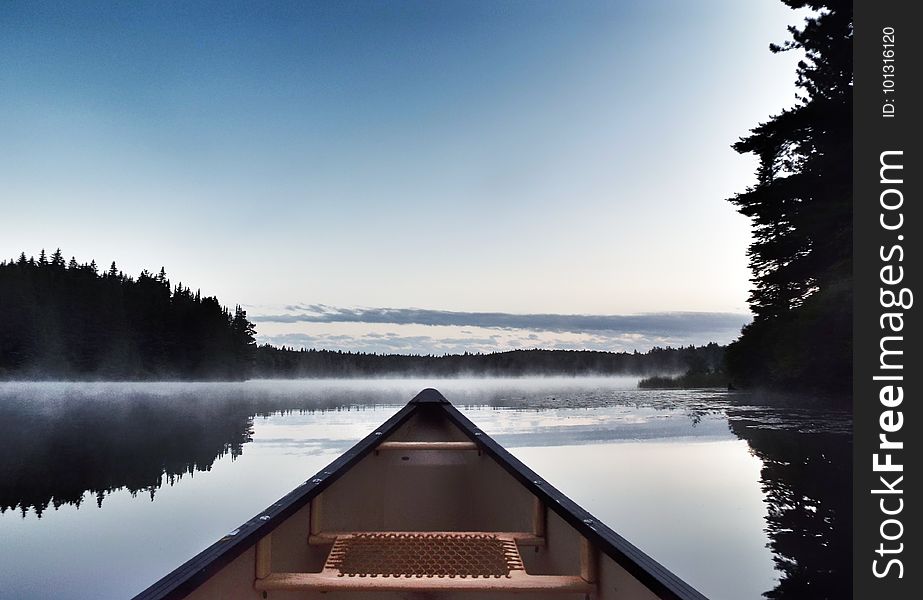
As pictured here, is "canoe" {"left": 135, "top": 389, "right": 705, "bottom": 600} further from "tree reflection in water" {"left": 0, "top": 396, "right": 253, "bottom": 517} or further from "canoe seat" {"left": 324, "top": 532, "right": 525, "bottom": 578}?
"tree reflection in water" {"left": 0, "top": 396, "right": 253, "bottom": 517}

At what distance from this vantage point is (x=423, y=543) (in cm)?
313

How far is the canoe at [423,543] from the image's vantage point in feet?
7.16

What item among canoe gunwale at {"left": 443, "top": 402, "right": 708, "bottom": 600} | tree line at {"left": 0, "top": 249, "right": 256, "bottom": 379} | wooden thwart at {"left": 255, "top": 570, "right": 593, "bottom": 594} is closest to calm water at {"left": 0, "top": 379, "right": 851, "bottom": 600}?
canoe gunwale at {"left": 443, "top": 402, "right": 708, "bottom": 600}

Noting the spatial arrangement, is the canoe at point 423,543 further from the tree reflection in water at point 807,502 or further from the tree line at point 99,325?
the tree line at point 99,325

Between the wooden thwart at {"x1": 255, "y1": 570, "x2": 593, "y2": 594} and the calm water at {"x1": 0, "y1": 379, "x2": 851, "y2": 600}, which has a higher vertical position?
the wooden thwart at {"x1": 255, "y1": 570, "x2": 593, "y2": 594}

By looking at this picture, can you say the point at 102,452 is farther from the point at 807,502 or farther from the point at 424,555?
the point at 807,502

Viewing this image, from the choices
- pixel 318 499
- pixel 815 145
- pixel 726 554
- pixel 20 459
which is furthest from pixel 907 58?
pixel 20 459

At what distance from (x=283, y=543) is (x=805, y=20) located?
897 inches

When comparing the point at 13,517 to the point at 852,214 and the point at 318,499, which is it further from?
the point at 852,214

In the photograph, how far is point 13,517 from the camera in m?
10.0

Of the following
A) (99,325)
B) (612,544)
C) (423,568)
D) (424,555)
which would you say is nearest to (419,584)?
(423,568)

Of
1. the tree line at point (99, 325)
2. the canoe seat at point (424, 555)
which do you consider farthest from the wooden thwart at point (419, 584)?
the tree line at point (99, 325)

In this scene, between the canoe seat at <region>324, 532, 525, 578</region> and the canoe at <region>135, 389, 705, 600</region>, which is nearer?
the canoe at <region>135, 389, 705, 600</region>

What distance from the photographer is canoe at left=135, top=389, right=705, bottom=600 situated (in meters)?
2.18
